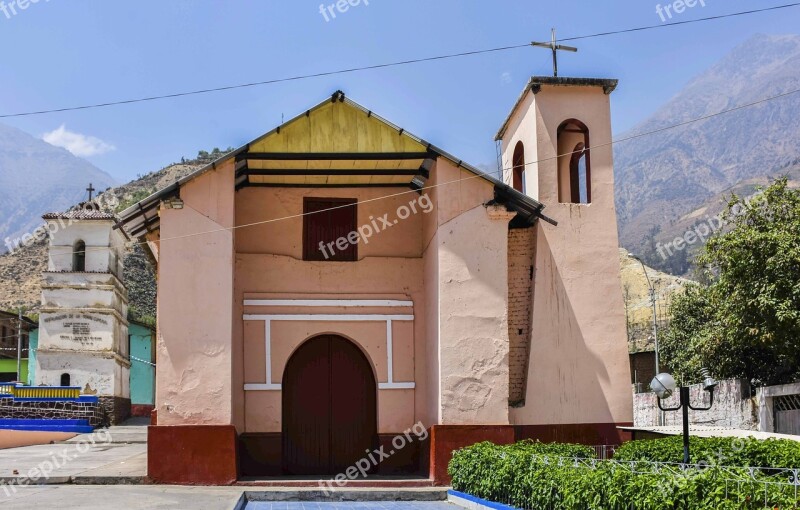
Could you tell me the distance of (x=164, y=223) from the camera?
16.2 meters

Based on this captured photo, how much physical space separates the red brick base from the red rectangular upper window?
4444mm

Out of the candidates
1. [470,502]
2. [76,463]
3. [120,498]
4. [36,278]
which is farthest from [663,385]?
[36,278]

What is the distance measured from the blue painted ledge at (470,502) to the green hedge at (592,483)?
114 millimetres

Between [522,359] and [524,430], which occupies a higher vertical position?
[522,359]

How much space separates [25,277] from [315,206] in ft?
211

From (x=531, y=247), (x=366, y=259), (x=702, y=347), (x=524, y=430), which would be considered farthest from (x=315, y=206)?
(x=702, y=347)

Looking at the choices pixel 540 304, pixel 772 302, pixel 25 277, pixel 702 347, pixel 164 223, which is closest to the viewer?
pixel 164 223

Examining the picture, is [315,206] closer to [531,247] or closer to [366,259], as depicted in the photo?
[366,259]

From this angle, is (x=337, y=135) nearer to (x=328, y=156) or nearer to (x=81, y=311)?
(x=328, y=156)

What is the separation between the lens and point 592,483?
33.4 feet

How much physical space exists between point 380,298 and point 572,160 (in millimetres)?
5114

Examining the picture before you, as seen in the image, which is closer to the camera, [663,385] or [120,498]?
[120,498]

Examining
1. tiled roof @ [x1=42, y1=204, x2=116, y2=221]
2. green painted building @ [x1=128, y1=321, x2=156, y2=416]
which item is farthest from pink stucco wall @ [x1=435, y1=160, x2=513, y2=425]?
green painted building @ [x1=128, y1=321, x2=156, y2=416]

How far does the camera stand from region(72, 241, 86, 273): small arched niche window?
3481cm
